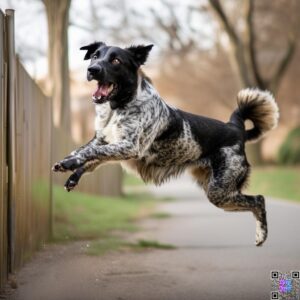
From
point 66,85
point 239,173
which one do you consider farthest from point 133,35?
point 239,173

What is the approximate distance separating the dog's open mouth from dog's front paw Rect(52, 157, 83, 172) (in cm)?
44

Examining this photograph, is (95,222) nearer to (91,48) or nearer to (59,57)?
(59,57)

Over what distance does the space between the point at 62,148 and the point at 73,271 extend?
5128mm

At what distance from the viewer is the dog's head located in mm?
4320

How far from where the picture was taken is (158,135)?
16.6 ft

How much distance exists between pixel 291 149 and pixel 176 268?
14598 mm

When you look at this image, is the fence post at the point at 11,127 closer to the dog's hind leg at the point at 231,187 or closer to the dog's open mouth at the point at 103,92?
the dog's open mouth at the point at 103,92

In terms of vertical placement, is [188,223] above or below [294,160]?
below

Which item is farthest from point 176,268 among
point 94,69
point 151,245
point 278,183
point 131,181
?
point 131,181

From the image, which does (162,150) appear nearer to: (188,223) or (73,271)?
(73,271)

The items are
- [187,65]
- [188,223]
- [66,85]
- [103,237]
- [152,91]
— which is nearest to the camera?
[152,91]

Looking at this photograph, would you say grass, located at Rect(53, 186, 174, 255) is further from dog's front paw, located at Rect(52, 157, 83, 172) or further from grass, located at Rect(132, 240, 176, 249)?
dog's front paw, located at Rect(52, 157, 83, 172)

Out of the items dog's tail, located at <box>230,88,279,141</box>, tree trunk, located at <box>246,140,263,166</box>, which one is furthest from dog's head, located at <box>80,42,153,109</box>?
tree trunk, located at <box>246,140,263,166</box>

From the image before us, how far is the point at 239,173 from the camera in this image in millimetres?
5727
